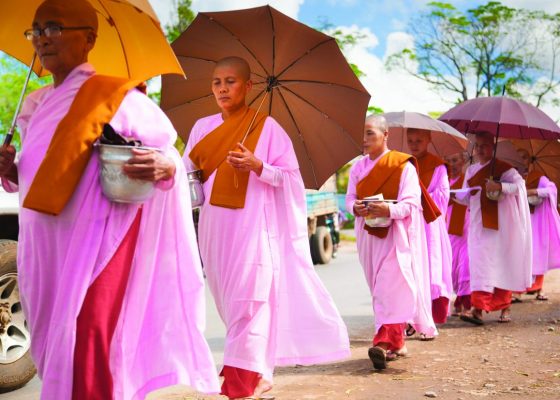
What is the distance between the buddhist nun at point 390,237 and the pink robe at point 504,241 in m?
2.42

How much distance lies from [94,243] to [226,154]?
7.05ft

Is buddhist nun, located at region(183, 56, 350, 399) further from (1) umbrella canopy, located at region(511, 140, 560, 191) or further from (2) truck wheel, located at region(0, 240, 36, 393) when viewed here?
(1) umbrella canopy, located at region(511, 140, 560, 191)

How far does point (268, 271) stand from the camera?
5652 mm

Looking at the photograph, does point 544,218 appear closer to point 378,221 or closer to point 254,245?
point 378,221

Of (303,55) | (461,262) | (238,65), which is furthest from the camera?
(461,262)

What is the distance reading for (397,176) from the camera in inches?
288

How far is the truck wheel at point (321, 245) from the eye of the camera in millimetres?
17984

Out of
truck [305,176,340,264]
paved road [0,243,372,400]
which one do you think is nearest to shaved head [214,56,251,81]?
paved road [0,243,372,400]

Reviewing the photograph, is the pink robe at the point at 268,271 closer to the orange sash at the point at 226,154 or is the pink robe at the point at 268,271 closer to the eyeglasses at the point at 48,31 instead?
the orange sash at the point at 226,154

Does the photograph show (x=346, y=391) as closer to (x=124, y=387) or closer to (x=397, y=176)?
(x=397, y=176)

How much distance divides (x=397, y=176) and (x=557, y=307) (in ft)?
15.7

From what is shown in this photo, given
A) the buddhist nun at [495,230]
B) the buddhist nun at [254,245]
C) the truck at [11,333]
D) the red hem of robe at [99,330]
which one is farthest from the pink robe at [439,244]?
the red hem of robe at [99,330]

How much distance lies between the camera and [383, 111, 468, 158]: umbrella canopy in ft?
28.0

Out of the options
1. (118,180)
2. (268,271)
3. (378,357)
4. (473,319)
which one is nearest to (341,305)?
(473,319)
